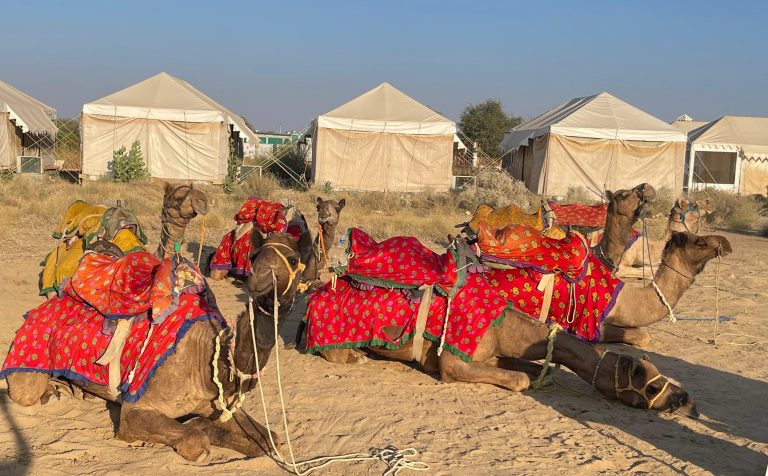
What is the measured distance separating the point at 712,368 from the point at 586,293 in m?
1.41

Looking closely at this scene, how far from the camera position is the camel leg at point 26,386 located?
17.1 ft

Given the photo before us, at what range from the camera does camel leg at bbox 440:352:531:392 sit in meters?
5.93

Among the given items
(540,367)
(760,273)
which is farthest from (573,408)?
(760,273)

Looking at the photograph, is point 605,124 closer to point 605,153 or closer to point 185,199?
point 605,153

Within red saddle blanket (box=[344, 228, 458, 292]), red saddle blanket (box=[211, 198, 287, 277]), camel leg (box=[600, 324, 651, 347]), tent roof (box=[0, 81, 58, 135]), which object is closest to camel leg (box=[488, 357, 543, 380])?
red saddle blanket (box=[344, 228, 458, 292])

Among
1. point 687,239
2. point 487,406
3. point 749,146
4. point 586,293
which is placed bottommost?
point 487,406

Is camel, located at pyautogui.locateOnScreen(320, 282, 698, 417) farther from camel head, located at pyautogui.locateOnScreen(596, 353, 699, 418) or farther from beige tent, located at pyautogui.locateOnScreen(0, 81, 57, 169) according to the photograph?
beige tent, located at pyautogui.locateOnScreen(0, 81, 57, 169)

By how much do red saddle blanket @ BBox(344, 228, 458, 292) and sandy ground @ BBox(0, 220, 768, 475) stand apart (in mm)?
782

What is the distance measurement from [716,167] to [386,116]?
17.1 meters

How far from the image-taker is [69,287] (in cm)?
517

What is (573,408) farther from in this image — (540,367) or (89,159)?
(89,159)

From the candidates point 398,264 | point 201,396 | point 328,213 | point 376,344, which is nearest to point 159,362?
point 201,396

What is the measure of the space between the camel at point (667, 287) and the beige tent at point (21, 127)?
2591cm

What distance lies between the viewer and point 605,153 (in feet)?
89.9
